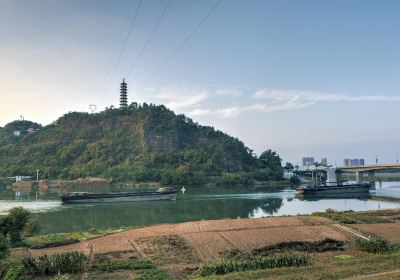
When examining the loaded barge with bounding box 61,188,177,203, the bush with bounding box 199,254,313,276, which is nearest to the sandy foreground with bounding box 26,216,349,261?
the bush with bounding box 199,254,313,276

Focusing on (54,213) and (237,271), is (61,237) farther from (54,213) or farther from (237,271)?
(54,213)

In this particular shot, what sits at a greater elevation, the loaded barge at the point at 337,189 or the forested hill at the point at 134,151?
the forested hill at the point at 134,151

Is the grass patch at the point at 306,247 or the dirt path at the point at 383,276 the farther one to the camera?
the grass patch at the point at 306,247

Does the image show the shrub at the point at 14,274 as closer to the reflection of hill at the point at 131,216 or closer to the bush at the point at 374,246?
the bush at the point at 374,246

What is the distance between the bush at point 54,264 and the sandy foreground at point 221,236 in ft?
9.41

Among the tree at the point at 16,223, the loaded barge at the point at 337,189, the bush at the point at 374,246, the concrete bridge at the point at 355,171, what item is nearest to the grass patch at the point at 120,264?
the tree at the point at 16,223

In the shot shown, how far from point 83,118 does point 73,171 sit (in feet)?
127

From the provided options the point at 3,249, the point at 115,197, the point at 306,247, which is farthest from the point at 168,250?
the point at 115,197

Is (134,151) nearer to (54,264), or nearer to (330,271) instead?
(54,264)

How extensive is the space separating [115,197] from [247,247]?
4762 cm

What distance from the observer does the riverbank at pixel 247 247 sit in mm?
12266

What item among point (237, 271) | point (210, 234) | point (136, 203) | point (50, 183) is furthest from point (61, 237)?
point (50, 183)

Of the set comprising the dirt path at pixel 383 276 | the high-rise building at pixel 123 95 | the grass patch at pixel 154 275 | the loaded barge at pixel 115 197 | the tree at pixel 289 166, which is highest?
the high-rise building at pixel 123 95

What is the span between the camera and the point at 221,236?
66.0 ft
